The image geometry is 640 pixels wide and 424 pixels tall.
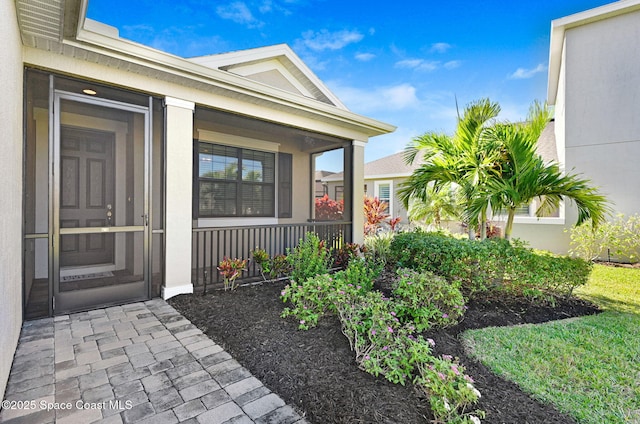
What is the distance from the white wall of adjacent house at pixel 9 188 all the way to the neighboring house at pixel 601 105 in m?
10.4

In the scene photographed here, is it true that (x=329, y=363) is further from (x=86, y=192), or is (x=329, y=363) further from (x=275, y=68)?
(x=275, y=68)

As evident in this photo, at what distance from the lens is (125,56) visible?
11.4 ft

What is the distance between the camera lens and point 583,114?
8.07 meters

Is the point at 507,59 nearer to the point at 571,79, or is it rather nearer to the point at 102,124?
the point at 571,79

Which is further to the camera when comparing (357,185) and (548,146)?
(548,146)

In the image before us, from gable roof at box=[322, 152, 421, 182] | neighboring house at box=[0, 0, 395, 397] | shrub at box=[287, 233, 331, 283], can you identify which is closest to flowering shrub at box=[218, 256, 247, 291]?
neighboring house at box=[0, 0, 395, 397]

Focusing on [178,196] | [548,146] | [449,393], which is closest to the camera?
[449,393]

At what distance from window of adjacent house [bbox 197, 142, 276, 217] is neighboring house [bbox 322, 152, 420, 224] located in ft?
24.8

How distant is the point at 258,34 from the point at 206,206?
16.5ft

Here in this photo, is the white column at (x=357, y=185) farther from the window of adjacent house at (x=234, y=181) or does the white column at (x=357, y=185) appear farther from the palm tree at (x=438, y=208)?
the palm tree at (x=438, y=208)

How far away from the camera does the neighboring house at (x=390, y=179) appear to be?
1343 cm

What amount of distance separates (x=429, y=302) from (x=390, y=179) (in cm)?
1094

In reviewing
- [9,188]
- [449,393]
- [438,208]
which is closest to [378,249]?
[438,208]

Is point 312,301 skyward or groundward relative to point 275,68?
groundward
